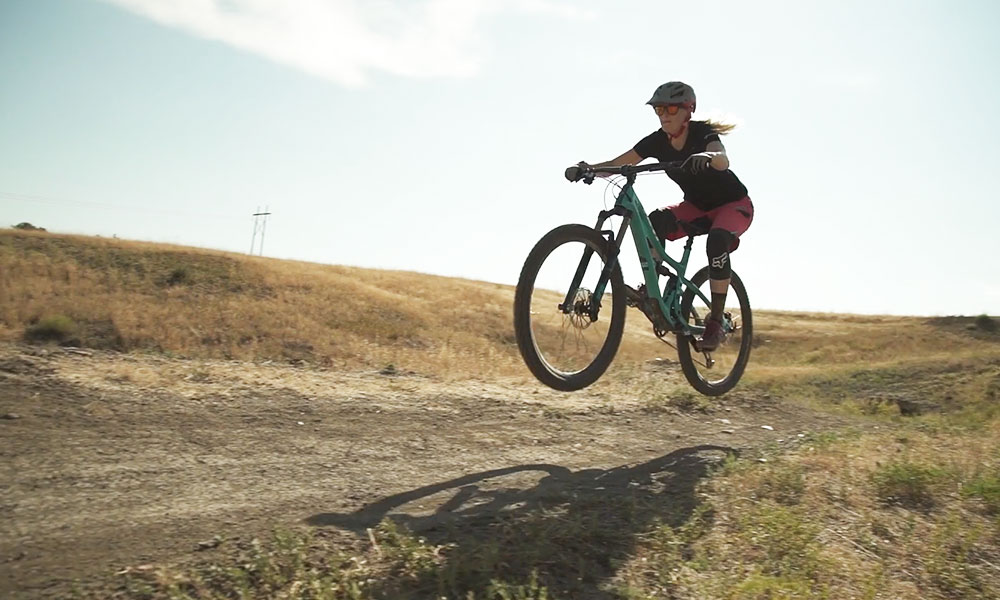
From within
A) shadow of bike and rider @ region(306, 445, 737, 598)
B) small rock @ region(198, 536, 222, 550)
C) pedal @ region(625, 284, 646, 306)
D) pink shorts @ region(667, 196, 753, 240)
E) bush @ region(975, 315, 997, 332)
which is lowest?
small rock @ region(198, 536, 222, 550)

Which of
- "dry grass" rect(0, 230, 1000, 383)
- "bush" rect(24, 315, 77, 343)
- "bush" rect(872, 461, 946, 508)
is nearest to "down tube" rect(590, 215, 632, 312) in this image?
"bush" rect(872, 461, 946, 508)

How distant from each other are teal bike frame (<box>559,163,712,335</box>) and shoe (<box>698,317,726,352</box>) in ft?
0.28

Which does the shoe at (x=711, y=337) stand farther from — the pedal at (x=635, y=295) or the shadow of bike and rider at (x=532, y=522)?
the shadow of bike and rider at (x=532, y=522)

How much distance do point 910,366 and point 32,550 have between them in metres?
19.0

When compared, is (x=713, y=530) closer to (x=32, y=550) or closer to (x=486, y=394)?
(x=32, y=550)

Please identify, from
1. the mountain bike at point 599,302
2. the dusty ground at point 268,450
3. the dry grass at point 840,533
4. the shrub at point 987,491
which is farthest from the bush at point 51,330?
the shrub at point 987,491

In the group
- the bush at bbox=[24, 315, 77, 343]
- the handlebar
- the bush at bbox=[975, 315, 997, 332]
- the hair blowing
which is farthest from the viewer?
the bush at bbox=[975, 315, 997, 332]

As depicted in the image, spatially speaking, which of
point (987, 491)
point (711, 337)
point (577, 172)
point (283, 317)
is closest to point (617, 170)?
point (577, 172)

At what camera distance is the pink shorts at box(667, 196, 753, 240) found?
7855 mm

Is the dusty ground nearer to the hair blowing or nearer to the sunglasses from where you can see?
A: the hair blowing

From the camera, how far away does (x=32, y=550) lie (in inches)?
140

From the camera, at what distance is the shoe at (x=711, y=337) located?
808 centimetres

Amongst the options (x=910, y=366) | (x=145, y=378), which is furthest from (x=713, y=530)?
(x=910, y=366)

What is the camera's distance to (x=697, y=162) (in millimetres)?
6918
